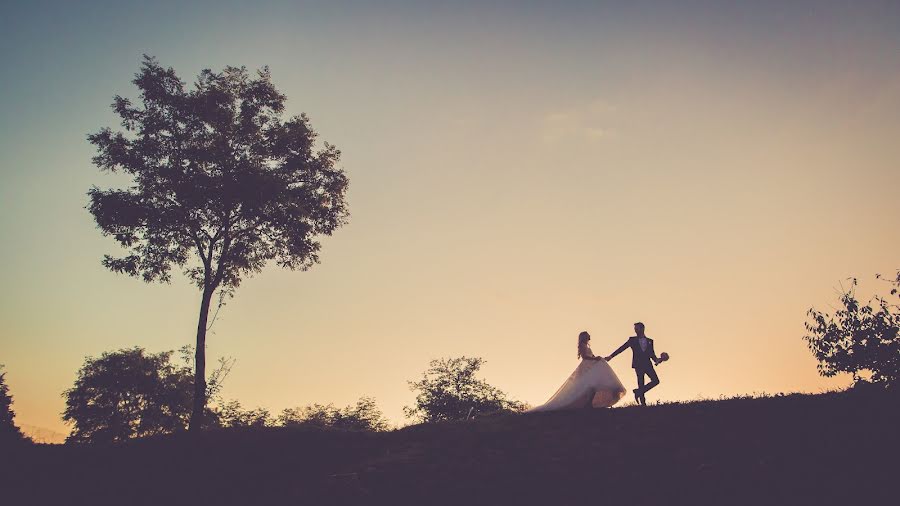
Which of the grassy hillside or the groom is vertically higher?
the groom

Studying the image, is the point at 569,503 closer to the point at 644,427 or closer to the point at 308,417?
the point at 644,427

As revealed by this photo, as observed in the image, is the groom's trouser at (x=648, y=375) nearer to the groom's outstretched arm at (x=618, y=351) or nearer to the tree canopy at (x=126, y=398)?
the groom's outstretched arm at (x=618, y=351)

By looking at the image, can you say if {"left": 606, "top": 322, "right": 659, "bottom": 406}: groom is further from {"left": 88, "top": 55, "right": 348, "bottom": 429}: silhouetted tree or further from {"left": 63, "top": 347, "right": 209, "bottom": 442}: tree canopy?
{"left": 63, "top": 347, "right": 209, "bottom": 442}: tree canopy

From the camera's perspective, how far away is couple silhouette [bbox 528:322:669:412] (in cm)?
1631

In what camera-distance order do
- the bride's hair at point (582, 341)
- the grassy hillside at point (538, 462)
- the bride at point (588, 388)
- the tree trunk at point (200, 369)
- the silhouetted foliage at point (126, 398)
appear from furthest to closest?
the silhouetted foliage at point (126, 398) → the tree trunk at point (200, 369) → the bride's hair at point (582, 341) → the bride at point (588, 388) → the grassy hillside at point (538, 462)

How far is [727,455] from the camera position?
34.2ft

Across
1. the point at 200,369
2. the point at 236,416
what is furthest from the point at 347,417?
the point at 200,369

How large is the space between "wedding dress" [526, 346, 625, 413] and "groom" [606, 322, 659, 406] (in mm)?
569

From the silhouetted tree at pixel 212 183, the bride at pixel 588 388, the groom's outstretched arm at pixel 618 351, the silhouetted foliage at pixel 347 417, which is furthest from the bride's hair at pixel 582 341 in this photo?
the silhouetted foliage at pixel 347 417

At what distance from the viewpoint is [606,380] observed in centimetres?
1631

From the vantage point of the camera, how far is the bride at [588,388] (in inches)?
642

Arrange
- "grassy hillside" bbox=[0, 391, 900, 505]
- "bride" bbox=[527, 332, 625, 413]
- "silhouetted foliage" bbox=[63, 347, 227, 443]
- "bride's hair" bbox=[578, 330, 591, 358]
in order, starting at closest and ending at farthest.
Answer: "grassy hillside" bbox=[0, 391, 900, 505], "bride" bbox=[527, 332, 625, 413], "bride's hair" bbox=[578, 330, 591, 358], "silhouetted foliage" bbox=[63, 347, 227, 443]

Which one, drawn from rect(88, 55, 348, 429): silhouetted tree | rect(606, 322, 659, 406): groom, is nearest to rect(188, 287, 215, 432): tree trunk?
rect(88, 55, 348, 429): silhouetted tree

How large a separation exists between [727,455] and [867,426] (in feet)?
12.1
